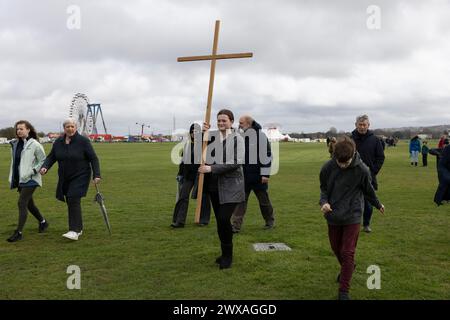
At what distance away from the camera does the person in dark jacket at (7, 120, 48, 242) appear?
25.5 ft

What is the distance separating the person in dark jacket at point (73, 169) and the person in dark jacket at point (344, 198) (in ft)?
13.9

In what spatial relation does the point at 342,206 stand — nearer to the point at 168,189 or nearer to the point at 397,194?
the point at 397,194

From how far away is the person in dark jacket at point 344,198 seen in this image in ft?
15.8

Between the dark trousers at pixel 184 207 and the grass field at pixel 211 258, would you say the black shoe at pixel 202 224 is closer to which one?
the dark trousers at pixel 184 207

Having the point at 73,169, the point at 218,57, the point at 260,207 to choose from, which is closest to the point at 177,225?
the point at 260,207

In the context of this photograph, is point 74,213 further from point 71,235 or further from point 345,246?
point 345,246

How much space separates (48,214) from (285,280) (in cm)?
698

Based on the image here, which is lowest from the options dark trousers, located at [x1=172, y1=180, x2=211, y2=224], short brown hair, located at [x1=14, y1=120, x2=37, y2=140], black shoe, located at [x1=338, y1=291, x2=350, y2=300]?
black shoe, located at [x1=338, y1=291, x2=350, y2=300]

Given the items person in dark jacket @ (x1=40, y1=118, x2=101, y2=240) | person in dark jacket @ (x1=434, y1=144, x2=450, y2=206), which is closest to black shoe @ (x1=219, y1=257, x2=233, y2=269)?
person in dark jacket @ (x1=40, y1=118, x2=101, y2=240)

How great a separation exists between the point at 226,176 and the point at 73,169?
10.0 ft

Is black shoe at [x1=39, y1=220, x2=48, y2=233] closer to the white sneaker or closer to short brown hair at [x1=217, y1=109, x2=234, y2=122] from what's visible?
the white sneaker

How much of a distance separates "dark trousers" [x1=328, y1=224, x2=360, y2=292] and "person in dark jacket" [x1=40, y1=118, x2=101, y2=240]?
4.28m

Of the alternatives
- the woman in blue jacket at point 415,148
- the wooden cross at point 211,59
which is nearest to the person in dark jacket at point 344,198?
the wooden cross at point 211,59
